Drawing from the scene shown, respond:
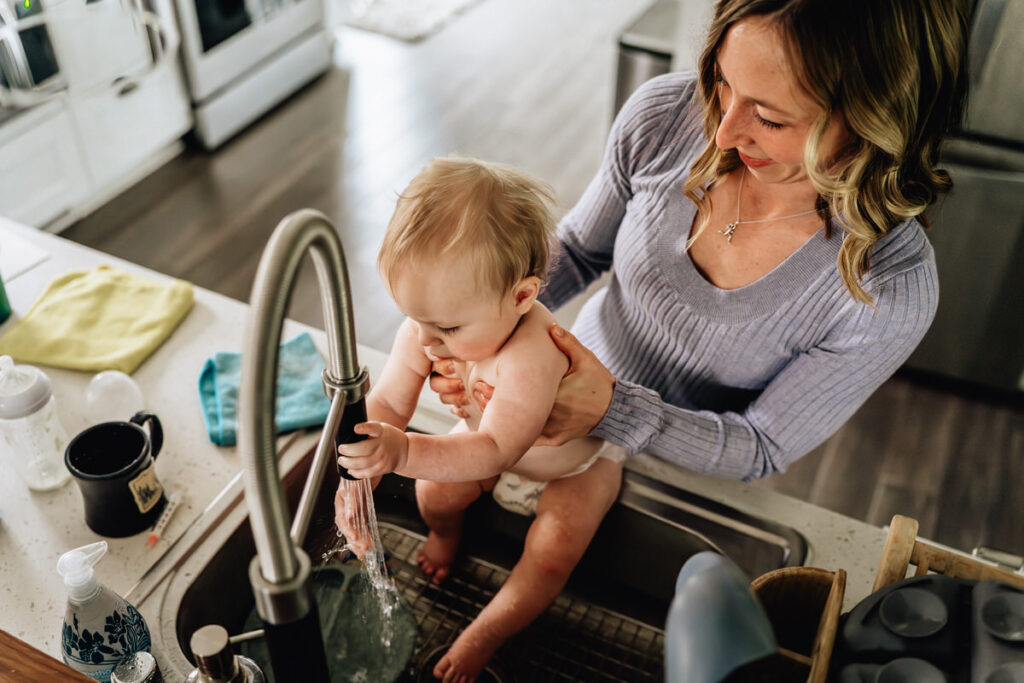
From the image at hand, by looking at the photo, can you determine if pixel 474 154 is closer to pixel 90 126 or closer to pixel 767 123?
pixel 90 126

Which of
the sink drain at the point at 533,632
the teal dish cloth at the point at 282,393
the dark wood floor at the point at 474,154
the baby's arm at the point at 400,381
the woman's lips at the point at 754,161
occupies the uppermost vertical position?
the woman's lips at the point at 754,161

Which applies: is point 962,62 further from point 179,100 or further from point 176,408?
point 179,100

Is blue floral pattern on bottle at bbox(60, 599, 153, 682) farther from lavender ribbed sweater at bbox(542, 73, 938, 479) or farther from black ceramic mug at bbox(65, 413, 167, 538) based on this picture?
lavender ribbed sweater at bbox(542, 73, 938, 479)

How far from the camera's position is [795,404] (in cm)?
108

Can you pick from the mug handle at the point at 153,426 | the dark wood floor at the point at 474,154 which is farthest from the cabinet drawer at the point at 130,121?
the mug handle at the point at 153,426

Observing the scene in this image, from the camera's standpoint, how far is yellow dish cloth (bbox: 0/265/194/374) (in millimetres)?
1216

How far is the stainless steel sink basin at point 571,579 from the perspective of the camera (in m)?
0.98

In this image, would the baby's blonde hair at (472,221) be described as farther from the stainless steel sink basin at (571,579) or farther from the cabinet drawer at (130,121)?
the cabinet drawer at (130,121)

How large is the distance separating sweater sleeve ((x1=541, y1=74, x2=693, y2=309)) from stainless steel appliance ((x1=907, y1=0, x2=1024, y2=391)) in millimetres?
1001

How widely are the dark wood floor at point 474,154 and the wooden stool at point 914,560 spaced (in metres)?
1.15

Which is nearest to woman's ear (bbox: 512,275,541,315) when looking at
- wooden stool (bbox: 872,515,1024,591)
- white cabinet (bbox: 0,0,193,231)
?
wooden stool (bbox: 872,515,1024,591)

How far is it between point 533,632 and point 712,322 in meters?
0.45

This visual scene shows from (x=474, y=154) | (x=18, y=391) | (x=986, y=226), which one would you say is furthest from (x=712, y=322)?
(x=474, y=154)

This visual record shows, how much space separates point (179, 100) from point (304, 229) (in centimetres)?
286
